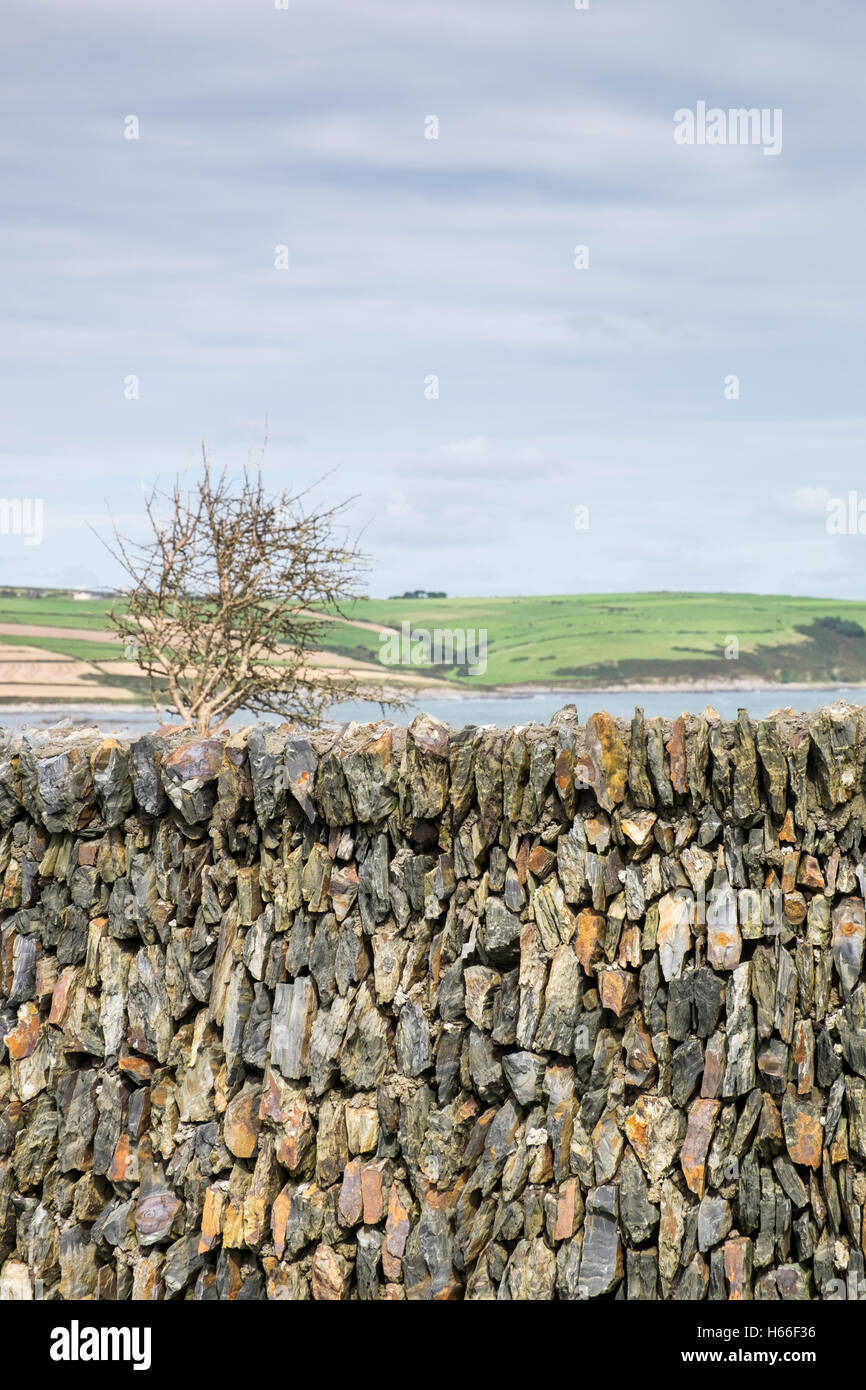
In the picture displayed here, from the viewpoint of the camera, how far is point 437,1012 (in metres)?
5.87

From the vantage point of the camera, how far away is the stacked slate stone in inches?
218

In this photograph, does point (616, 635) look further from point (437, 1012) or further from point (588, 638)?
point (437, 1012)

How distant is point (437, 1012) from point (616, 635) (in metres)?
125

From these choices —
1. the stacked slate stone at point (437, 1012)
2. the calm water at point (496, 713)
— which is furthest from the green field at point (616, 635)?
the stacked slate stone at point (437, 1012)

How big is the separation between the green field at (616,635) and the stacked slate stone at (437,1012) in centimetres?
6865

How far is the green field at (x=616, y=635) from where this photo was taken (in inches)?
3802

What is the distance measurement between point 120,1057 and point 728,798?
3.62m

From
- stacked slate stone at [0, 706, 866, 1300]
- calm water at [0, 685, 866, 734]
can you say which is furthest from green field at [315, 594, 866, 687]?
stacked slate stone at [0, 706, 866, 1300]

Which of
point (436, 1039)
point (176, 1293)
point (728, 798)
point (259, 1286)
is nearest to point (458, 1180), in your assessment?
point (436, 1039)

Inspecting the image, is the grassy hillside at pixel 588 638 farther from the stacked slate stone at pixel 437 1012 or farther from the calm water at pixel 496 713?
the stacked slate stone at pixel 437 1012

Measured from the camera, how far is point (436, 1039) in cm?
587

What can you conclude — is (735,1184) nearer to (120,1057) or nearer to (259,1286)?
(259,1286)

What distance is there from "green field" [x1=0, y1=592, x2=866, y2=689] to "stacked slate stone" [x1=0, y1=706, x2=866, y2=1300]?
225 ft

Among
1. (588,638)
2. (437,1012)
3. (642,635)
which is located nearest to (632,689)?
(588,638)
